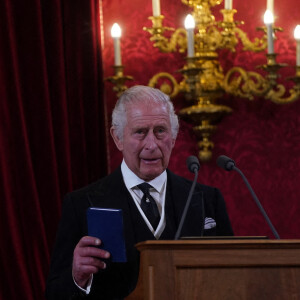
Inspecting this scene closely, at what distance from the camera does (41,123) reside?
3406 millimetres

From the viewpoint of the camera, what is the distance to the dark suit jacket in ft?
7.31

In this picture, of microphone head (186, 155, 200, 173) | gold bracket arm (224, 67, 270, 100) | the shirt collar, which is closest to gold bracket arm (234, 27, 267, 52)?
gold bracket arm (224, 67, 270, 100)

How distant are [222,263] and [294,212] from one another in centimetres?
191

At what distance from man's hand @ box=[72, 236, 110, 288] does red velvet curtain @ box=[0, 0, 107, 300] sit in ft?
4.02

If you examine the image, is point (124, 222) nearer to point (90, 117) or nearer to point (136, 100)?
point (136, 100)

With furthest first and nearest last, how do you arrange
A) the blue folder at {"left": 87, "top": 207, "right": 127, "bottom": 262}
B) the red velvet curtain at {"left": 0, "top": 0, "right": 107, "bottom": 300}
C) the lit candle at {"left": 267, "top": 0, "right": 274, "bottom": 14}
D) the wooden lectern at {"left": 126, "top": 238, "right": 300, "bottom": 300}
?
the lit candle at {"left": 267, "top": 0, "right": 274, "bottom": 14}
the red velvet curtain at {"left": 0, "top": 0, "right": 107, "bottom": 300}
the blue folder at {"left": 87, "top": 207, "right": 127, "bottom": 262}
the wooden lectern at {"left": 126, "top": 238, "right": 300, "bottom": 300}

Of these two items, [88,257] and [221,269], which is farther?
[88,257]

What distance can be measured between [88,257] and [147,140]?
0.53 metres

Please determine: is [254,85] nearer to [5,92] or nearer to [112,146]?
[112,146]

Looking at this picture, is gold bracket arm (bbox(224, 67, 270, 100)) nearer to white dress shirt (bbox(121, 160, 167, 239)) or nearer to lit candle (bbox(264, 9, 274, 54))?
lit candle (bbox(264, 9, 274, 54))

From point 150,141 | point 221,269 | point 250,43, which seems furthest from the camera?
point 250,43

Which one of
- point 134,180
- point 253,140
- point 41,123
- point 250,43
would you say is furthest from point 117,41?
point 134,180

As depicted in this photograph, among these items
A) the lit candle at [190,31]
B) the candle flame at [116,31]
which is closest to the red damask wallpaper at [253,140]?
the candle flame at [116,31]

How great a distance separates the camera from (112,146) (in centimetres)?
371
